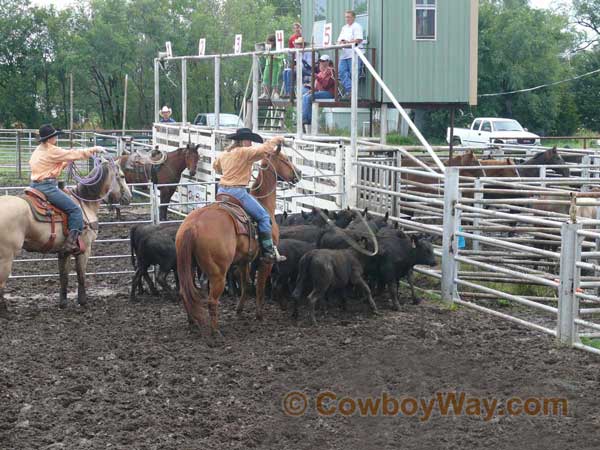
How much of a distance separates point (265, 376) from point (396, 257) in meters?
3.10

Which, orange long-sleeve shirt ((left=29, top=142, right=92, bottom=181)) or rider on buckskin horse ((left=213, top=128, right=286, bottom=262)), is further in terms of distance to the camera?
orange long-sleeve shirt ((left=29, top=142, right=92, bottom=181))

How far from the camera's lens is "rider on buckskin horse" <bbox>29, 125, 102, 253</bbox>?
10.3m

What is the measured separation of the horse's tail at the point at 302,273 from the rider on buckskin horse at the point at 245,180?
0.80 feet

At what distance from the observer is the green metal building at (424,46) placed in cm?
1680

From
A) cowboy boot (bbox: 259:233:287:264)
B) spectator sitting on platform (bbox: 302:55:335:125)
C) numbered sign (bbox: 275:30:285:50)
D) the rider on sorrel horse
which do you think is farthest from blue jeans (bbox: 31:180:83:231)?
numbered sign (bbox: 275:30:285:50)

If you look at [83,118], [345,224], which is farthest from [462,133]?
[345,224]

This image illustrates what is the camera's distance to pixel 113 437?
6.34 m

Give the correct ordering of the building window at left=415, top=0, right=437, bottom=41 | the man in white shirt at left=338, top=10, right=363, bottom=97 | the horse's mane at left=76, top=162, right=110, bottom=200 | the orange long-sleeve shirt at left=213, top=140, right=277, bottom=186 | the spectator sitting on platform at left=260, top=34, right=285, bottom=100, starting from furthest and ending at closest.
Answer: the spectator sitting on platform at left=260, top=34, right=285, bottom=100 → the building window at left=415, top=0, right=437, bottom=41 → the man in white shirt at left=338, top=10, right=363, bottom=97 → the horse's mane at left=76, top=162, right=110, bottom=200 → the orange long-sleeve shirt at left=213, top=140, right=277, bottom=186

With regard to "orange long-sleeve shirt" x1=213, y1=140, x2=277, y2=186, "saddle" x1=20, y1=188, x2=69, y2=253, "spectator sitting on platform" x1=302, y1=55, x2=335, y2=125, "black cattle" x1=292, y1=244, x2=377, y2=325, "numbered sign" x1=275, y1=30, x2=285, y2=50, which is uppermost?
"numbered sign" x1=275, y1=30, x2=285, y2=50

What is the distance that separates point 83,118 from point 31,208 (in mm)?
38645

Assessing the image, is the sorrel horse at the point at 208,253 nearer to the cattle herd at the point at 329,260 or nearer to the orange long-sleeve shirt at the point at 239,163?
the orange long-sleeve shirt at the point at 239,163

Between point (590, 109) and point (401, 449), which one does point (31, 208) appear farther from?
point (590, 109)

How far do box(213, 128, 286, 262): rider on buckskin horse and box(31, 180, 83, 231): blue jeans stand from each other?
5.78 feet

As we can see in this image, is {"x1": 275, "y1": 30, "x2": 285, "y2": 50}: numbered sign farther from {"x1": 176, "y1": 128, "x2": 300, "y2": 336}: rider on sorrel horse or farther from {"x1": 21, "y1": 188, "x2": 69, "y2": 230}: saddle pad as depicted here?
{"x1": 21, "y1": 188, "x2": 69, "y2": 230}: saddle pad
